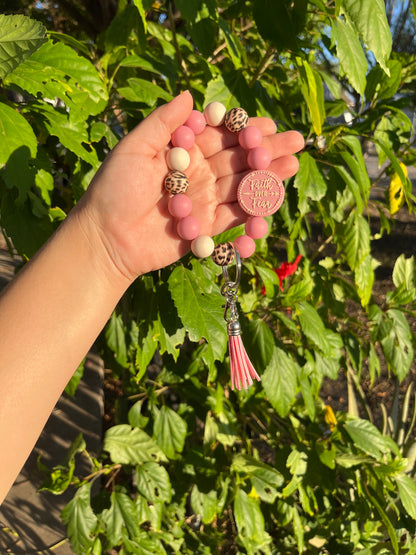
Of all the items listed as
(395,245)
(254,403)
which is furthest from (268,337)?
(395,245)

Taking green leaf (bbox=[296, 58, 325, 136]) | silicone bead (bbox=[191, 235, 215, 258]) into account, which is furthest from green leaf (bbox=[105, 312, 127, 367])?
green leaf (bbox=[296, 58, 325, 136])

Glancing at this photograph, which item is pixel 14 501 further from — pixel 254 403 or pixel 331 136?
pixel 331 136

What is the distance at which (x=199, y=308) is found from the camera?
1024 millimetres

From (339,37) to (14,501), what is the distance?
2342 millimetres

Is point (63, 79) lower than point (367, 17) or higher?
Answer: higher

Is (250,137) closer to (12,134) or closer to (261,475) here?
(12,134)

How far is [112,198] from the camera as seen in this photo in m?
1.00

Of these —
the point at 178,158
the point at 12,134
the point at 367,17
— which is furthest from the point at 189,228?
the point at 367,17

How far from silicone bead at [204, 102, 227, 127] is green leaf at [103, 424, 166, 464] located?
1.03 meters

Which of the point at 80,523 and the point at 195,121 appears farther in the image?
the point at 80,523

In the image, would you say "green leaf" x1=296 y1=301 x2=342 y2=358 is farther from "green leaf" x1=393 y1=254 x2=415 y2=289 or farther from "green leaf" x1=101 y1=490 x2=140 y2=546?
"green leaf" x1=101 y1=490 x2=140 y2=546

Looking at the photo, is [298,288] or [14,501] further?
[14,501]

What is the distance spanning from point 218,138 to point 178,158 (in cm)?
18

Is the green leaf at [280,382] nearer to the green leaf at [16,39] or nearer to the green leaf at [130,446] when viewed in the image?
the green leaf at [130,446]
